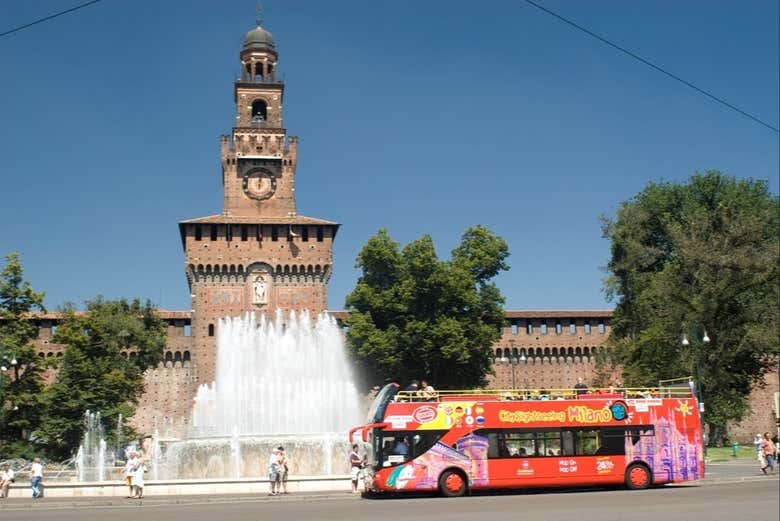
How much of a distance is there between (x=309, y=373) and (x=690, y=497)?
29.6m

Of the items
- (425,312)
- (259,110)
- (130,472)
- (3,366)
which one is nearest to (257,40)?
(259,110)

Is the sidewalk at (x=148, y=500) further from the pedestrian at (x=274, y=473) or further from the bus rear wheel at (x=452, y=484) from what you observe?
the bus rear wheel at (x=452, y=484)

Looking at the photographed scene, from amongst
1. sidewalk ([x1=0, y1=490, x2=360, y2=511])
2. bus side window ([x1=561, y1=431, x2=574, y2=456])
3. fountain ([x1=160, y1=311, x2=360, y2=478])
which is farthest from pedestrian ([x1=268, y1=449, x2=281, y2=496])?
fountain ([x1=160, y1=311, x2=360, y2=478])

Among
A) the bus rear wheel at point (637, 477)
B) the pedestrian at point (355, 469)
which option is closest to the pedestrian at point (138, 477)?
the pedestrian at point (355, 469)

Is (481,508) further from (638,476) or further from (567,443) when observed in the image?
(638,476)

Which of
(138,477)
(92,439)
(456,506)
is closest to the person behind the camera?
(456,506)

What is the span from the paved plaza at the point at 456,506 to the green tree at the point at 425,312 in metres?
20.9

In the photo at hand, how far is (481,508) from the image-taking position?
15078 millimetres

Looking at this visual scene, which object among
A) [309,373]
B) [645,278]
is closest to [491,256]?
[645,278]

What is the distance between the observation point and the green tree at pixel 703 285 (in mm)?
36062

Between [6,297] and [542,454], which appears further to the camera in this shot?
[6,297]

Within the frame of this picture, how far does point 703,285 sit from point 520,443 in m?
20.4

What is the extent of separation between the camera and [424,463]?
61.2ft

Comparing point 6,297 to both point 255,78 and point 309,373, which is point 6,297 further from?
point 255,78
